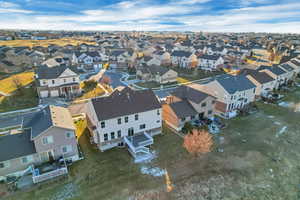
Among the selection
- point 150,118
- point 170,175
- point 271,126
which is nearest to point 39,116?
point 150,118

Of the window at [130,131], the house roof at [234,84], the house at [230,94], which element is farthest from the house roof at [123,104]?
the house roof at [234,84]

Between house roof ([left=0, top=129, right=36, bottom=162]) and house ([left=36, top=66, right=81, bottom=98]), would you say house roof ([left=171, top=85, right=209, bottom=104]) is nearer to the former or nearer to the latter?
house roof ([left=0, top=129, right=36, bottom=162])

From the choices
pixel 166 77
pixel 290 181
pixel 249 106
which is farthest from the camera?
pixel 166 77

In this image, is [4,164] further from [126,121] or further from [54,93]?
[54,93]

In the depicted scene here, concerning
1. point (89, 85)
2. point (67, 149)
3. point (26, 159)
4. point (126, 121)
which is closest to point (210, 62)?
point (89, 85)

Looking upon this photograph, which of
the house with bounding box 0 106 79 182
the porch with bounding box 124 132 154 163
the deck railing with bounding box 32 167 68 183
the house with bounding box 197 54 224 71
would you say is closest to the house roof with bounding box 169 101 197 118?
the porch with bounding box 124 132 154 163

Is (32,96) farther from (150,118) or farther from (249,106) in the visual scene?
(249,106)

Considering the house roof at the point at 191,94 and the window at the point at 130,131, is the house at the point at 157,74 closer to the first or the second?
the house roof at the point at 191,94
